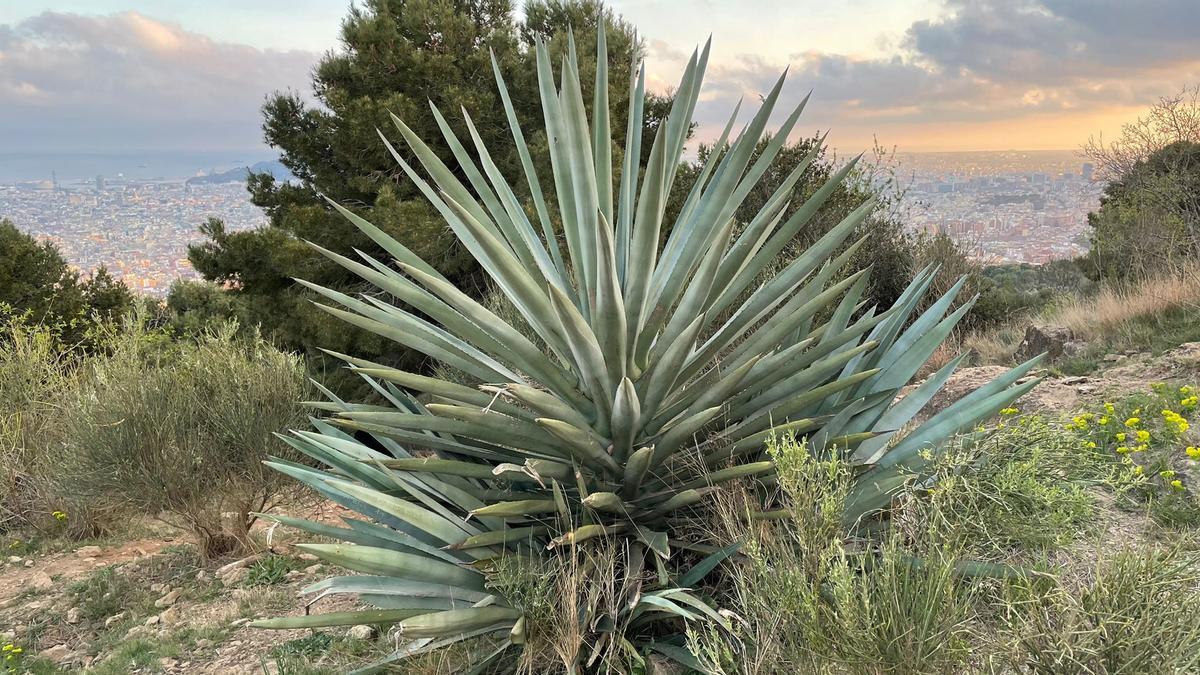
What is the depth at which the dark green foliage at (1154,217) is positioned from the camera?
10.9m

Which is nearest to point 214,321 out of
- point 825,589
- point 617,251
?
point 617,251

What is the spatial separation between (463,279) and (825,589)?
1090 cm

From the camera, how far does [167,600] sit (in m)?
5.05

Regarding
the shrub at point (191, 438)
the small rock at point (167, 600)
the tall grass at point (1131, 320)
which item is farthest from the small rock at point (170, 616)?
the tall grass at point (1131, 320)

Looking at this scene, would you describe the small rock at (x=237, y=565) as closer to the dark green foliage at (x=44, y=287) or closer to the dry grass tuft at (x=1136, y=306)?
the dry grass tuft at (x=1136, y=306)

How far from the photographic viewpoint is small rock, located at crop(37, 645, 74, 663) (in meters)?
4.31

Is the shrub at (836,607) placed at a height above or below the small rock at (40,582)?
above

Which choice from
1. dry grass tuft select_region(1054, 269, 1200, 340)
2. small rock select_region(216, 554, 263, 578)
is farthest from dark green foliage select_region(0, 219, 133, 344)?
dry grass tuft select_region(1054, 269, 1200, 340)

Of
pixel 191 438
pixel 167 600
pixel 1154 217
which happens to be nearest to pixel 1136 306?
pixel 1154 217

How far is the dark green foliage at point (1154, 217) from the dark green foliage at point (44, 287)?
17323 mm

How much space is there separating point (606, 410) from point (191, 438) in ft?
15.2

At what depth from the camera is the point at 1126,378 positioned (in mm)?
5766

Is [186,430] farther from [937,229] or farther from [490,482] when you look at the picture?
[937,229]

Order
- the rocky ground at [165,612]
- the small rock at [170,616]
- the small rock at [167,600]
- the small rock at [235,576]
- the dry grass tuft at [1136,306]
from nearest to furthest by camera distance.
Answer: the rocky ground at [165,612]
the small rock at [170,616]
the small rock at [167,600]
the small rock at [235,576]
the dry grass tuft at [1136,306]
